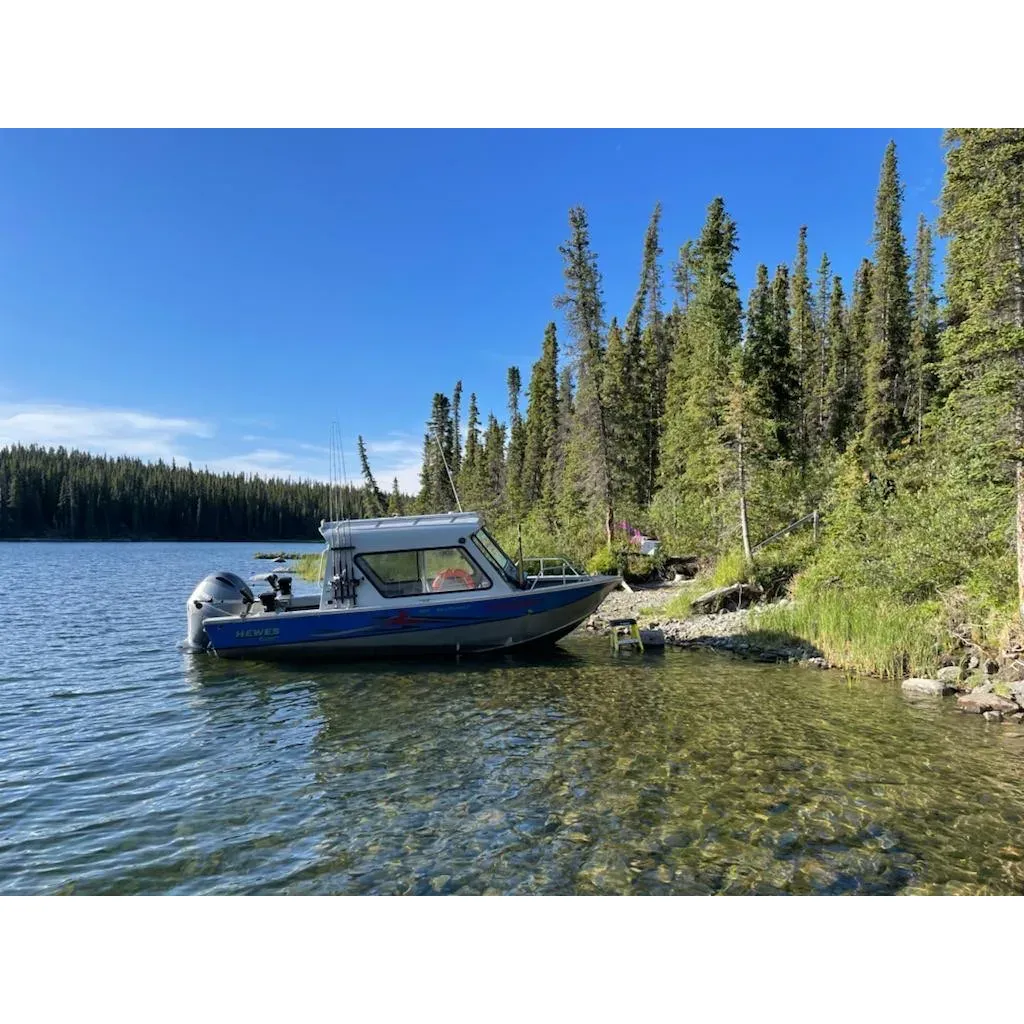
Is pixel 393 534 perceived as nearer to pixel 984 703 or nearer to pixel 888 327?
pixel 984 703

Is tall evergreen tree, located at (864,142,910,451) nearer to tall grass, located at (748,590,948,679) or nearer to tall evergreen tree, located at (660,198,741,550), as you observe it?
tall evergreen tree, located at (660,198,741,550)

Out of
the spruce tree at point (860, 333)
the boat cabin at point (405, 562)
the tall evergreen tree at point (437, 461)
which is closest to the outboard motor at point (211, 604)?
the boat cabin at point (405, 562)

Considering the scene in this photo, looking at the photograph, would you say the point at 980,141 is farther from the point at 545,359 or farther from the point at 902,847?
the point at 545,359

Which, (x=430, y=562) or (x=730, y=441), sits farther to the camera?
(x=730, y=441)

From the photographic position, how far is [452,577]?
1454cm

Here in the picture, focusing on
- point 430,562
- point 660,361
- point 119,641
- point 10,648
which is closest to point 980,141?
point 430,562

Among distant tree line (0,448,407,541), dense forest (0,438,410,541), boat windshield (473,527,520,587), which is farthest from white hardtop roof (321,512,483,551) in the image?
distant tree line (0,448,407,541)

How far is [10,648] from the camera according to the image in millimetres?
16141

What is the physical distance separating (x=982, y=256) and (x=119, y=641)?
2025 cm

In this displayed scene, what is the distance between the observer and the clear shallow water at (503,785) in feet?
18.1

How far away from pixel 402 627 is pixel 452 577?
1476 millimetres

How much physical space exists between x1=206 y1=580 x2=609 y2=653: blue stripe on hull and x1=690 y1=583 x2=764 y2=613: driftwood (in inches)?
234

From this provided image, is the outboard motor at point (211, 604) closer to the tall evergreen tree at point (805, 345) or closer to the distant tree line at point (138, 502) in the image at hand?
the tall evergreen tree at point (805, 345)

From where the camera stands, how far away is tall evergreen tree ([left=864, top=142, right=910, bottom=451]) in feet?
136
